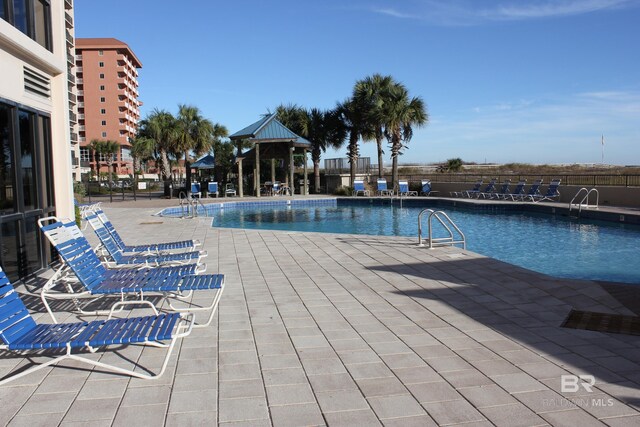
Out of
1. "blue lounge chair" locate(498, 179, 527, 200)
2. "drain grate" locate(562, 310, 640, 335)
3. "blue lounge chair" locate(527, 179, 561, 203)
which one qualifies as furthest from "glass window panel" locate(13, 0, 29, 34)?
"blue lounge chair" locate(498, 179, 527, 200)

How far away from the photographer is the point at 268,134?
81.4 ft

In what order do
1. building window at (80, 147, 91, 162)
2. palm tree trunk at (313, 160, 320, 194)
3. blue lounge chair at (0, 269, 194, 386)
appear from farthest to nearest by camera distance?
1. building window at (80, 147, 91, 162)
2. palm tree trunk at (313, 160, 320, 194)
3. blue lounge chair at (0, 269, 194, 386)

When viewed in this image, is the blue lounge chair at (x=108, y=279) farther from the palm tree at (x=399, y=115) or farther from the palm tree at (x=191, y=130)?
the palm tree at (x=191, y=130)

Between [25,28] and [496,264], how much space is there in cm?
703

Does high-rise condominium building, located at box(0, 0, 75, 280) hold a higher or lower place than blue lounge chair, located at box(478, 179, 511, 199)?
higher

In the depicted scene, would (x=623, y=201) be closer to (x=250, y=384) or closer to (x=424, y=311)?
(x=424, y=311)

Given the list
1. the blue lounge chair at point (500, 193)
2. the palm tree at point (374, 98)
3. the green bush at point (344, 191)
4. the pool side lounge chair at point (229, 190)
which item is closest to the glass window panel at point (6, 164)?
the blue lounge chair at point (500, 193)

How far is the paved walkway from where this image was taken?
2861 mm

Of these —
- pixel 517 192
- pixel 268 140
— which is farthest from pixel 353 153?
pixel 517 192

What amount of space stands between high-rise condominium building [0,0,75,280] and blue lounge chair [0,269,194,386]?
2.49 meters

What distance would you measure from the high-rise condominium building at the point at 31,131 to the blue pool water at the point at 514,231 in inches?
315

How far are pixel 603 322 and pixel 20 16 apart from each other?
24.1ft

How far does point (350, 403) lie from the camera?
9.86 feet

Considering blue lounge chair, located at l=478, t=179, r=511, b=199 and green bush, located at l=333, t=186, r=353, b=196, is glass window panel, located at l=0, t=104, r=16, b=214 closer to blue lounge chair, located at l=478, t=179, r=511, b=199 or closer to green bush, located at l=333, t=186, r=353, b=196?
blue lounge chair, located at l=478, t=179, r=511, b=199
